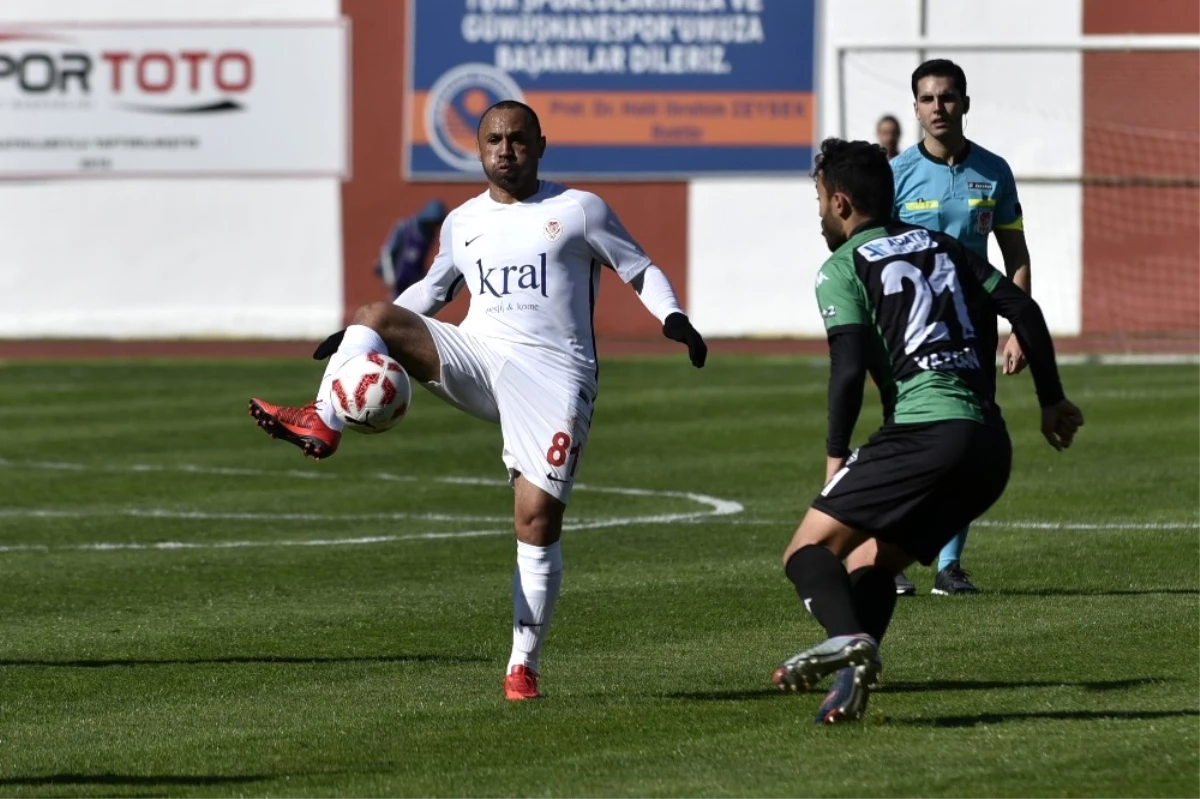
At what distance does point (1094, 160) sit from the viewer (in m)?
30.7

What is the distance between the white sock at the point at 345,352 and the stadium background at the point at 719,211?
21.6 metres

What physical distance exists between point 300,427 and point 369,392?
0.84 feet

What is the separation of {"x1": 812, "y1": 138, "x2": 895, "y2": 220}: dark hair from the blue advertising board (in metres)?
25.0

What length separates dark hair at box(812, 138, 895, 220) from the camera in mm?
6770

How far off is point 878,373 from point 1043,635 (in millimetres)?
2172

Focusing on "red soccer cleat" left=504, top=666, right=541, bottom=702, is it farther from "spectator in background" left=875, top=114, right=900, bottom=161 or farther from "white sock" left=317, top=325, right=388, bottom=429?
"spectator in background" left=875, top=114, right=900, bottom=161

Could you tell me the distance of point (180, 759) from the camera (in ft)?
21.1

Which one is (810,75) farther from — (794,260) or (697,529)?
(697,529)

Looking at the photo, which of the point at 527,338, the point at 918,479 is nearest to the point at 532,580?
the point at 527,338

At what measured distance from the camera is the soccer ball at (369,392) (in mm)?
7227

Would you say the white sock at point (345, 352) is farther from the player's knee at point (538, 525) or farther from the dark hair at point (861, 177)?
the dark hair at point (861, 177)

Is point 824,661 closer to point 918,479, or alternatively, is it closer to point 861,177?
point 918,479

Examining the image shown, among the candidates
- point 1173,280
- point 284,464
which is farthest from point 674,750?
point 1173,280

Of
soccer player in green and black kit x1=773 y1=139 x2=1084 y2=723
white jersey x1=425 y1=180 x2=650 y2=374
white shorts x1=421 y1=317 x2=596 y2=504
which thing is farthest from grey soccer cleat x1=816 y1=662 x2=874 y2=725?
white jersey x1=425 y1=180 x2=650 y2=374
